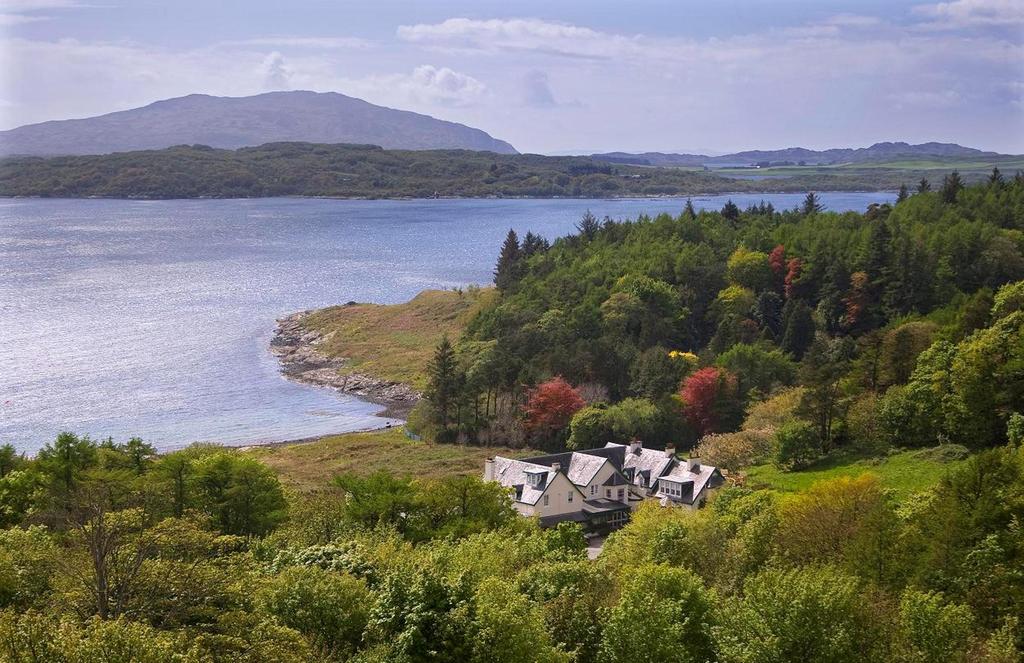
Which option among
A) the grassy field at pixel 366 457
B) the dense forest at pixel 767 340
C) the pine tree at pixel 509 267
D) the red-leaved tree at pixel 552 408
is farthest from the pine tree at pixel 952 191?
the grassy field at pixel 366 457

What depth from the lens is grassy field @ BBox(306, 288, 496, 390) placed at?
7381 cm

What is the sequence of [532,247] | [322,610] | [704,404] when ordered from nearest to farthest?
[322,610] < [704,404] < [532,247]

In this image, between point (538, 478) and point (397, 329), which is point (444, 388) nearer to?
point (538, 478)

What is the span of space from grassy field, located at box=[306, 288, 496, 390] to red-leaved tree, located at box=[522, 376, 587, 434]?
57.7ft

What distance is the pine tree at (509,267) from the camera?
271 ft

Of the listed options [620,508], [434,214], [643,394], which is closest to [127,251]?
[434,214]

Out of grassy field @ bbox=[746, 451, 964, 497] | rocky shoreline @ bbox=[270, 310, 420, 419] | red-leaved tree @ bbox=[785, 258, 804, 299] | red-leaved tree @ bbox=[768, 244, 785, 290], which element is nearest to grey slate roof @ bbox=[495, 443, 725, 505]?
grassy field @ bbox=[746, 451, 964, 497]

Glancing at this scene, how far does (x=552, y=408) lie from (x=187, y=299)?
57.8 meters

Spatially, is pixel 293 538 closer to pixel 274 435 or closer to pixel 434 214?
pixel 274 435

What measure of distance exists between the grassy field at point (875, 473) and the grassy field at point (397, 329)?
112ft

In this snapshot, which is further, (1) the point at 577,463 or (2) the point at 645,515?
(1) the point at 577,463

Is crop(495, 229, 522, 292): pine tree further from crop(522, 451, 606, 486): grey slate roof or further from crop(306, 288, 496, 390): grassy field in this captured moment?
crop(522, 451, 606, 486): grey slate roof

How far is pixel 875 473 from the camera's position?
115ft

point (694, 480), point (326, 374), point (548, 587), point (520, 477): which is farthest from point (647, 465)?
point (326, 374)
